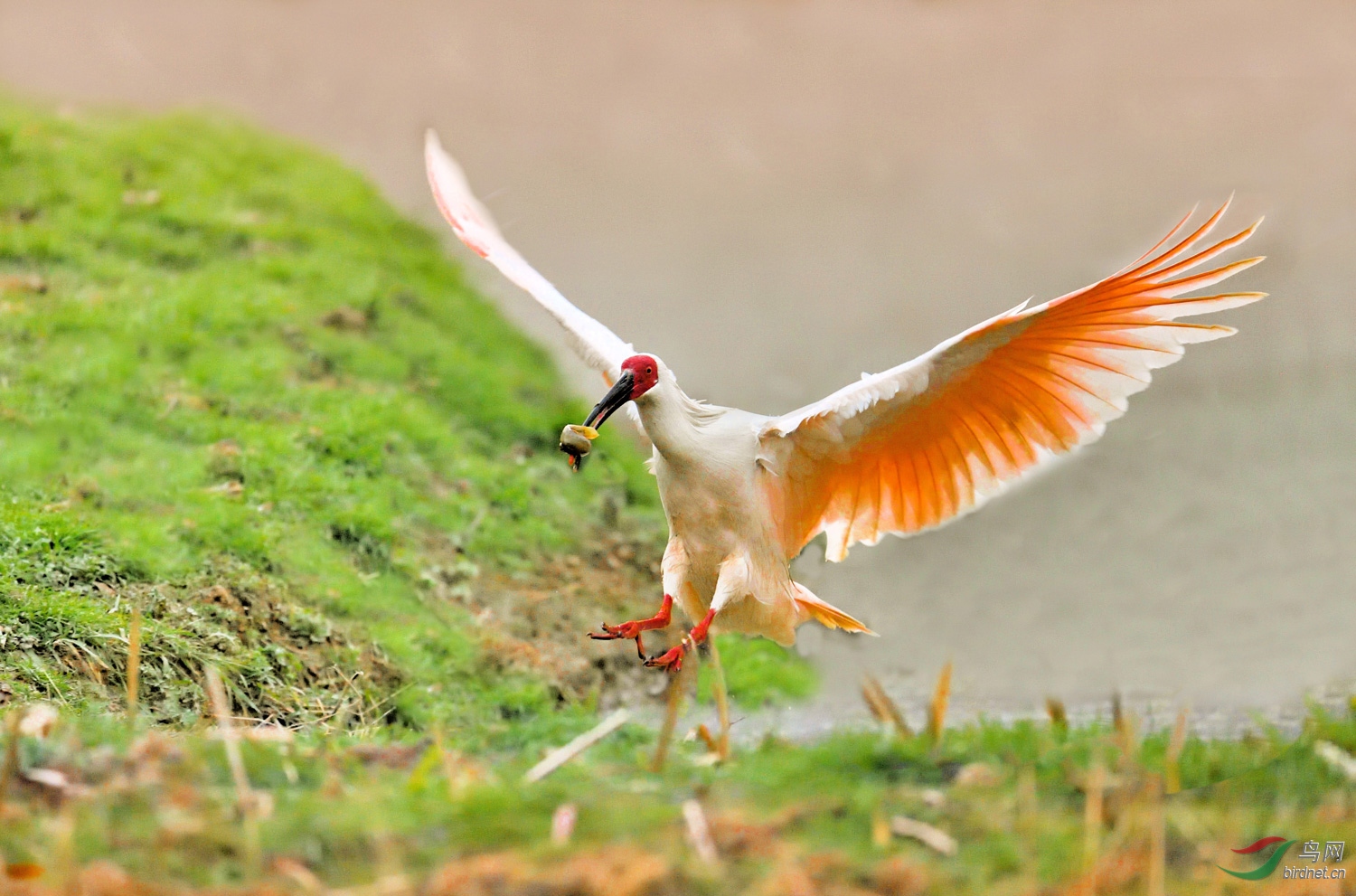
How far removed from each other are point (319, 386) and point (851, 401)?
6124mm

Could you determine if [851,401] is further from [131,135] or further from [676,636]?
[131,135]

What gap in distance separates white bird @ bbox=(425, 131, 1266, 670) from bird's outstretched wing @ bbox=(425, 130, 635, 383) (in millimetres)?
18

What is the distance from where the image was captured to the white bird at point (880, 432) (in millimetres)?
4797

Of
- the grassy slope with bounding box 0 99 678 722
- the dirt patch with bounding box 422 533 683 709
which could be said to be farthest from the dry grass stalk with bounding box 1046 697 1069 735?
the dirt patch with bounding box 422 533 683 709

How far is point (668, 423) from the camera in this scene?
209 inches

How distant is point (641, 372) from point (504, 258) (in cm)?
157

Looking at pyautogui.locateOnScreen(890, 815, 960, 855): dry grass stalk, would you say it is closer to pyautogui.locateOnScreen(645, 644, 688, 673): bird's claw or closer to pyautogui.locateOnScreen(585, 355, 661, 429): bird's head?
pyautogui.locateOnScreen(645, 644, 688, 673): bird's claw

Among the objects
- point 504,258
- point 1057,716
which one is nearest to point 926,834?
point 1057,716

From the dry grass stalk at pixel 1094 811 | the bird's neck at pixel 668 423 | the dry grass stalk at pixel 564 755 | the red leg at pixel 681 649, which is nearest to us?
the dry grass stalk at pixel 1094 811

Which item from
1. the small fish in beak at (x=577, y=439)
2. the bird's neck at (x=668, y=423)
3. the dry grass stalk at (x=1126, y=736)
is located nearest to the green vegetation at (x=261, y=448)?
the small fish in beak at (x=577, y=439)

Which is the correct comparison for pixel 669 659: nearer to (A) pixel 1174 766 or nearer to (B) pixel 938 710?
(B) pixel 938 710

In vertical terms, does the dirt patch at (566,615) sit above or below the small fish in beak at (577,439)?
below

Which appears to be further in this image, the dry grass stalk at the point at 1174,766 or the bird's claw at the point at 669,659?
the bird's claw at the point at 669,659

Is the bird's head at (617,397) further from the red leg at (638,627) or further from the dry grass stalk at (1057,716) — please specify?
the dry grass stalk at (1057,716)
